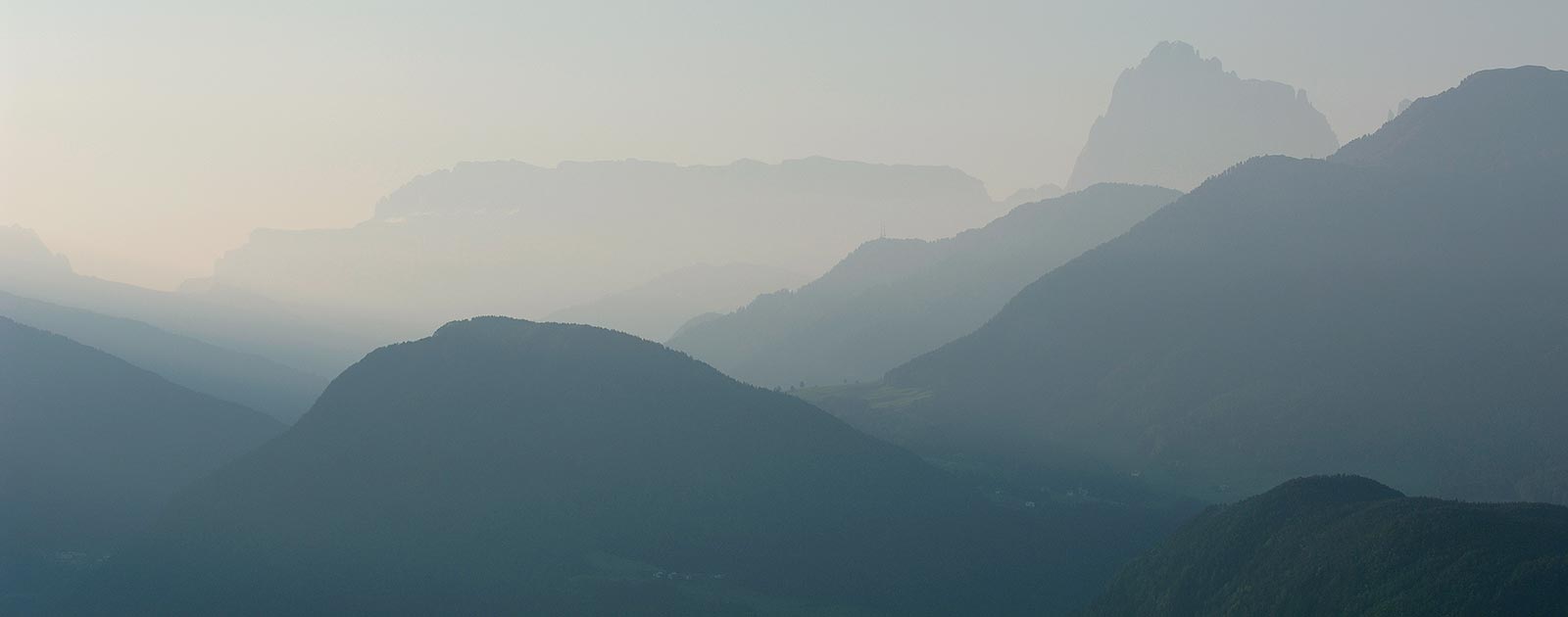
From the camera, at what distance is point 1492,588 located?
195m

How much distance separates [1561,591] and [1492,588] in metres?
8.52

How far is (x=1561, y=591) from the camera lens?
18788 centimetres

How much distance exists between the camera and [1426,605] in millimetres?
198000

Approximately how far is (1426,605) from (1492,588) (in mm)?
7823

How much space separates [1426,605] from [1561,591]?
51.7ft
